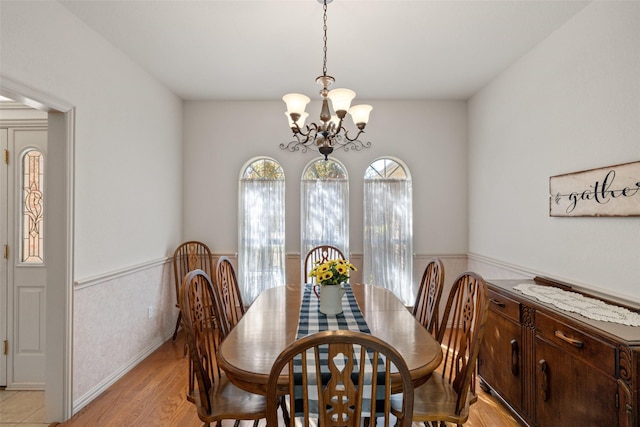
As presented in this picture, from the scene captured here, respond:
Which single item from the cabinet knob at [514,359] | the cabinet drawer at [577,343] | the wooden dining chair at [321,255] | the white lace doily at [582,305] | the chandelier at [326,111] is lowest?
the cabinet knob at [514,359]

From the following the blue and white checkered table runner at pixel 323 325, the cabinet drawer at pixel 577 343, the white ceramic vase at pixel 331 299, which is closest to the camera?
the blue and white checkered table runner at pixel 323 325

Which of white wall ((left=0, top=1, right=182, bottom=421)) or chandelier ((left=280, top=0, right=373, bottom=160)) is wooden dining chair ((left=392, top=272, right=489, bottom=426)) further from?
white wall ((left=0, top=1, right=182, bottom=421))

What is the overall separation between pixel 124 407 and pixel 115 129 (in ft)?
7.16

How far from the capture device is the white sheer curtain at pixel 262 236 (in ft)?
12.5

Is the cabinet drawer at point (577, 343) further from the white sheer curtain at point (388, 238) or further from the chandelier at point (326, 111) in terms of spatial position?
the white sheer curtain at point (388, 238)

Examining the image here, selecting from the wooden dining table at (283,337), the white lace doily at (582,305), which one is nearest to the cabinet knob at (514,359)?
the white lace doily at (582,305)

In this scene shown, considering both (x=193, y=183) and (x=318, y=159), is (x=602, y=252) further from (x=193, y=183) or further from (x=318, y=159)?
(x=193, y=183)

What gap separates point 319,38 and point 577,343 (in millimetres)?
2577

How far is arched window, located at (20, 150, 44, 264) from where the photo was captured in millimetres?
2547

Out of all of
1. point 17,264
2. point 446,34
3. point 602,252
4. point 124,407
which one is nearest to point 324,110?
point 446,34

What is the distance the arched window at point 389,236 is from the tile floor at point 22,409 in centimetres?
305

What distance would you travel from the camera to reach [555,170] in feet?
7.98

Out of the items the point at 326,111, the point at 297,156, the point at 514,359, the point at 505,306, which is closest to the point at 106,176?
the point at 326,111

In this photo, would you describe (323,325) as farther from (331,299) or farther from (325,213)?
(325,213)
